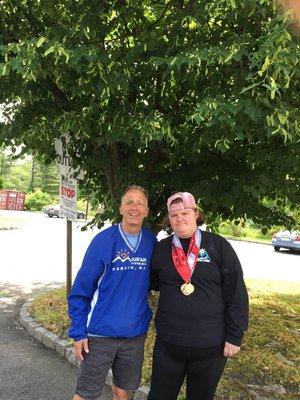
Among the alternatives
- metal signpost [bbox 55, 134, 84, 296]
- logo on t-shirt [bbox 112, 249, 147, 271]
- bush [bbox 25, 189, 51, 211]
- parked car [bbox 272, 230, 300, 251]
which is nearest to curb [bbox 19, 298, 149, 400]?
metal signpost [bbox 55, 134, 84, 296]

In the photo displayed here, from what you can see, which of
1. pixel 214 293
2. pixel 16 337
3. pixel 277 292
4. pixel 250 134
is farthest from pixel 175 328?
pixel 277 292

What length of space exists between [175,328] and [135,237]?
652 mm

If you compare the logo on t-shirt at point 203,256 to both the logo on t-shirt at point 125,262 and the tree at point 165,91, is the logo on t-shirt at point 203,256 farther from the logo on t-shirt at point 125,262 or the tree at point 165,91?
the tree at point 165,91

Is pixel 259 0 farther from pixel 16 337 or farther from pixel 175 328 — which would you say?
pixel 16 337

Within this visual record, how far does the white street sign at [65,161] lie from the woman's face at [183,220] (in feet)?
9.24

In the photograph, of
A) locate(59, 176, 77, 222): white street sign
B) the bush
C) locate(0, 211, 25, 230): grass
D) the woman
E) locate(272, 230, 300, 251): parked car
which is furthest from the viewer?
the bush

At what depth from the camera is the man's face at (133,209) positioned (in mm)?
2889

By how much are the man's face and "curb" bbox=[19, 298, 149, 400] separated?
1866 millimetres

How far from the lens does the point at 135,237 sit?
294cm

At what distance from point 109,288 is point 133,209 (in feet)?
1.78

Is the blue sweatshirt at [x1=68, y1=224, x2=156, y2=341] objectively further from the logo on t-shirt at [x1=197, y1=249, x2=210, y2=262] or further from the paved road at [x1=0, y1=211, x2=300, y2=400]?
the paved road at [x1=0, y1=211, x2=300, y2=400]

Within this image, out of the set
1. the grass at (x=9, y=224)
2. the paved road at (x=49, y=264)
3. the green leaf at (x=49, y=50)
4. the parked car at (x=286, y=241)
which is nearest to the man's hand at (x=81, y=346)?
the green leaf at (x=49, y=50)

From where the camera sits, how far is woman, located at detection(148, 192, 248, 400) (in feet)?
8.66

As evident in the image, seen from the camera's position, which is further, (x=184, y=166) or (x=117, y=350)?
(x=184, y=166)
